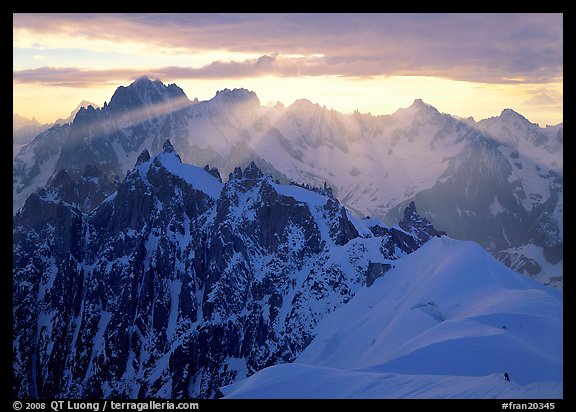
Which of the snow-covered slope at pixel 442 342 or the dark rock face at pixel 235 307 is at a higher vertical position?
the snow-covered slope at pixel 442 342

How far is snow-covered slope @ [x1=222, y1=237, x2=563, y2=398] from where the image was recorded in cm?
3310

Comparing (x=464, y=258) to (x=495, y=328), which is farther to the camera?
(x=464, y=258)

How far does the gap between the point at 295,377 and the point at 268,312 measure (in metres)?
132

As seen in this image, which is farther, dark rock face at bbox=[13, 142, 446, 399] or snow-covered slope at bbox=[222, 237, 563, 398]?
dark rock face at bbox=[13, 142, 446, 399]

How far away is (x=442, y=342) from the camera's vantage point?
4584cm

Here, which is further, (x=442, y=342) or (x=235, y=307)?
(x=235, y=307)

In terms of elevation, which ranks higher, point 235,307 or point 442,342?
point 442,342

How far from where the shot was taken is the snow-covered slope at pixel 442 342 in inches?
1303

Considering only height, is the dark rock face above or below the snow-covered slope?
below

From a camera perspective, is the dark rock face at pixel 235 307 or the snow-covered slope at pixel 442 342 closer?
the snow-covered slope at pixel 442 342
